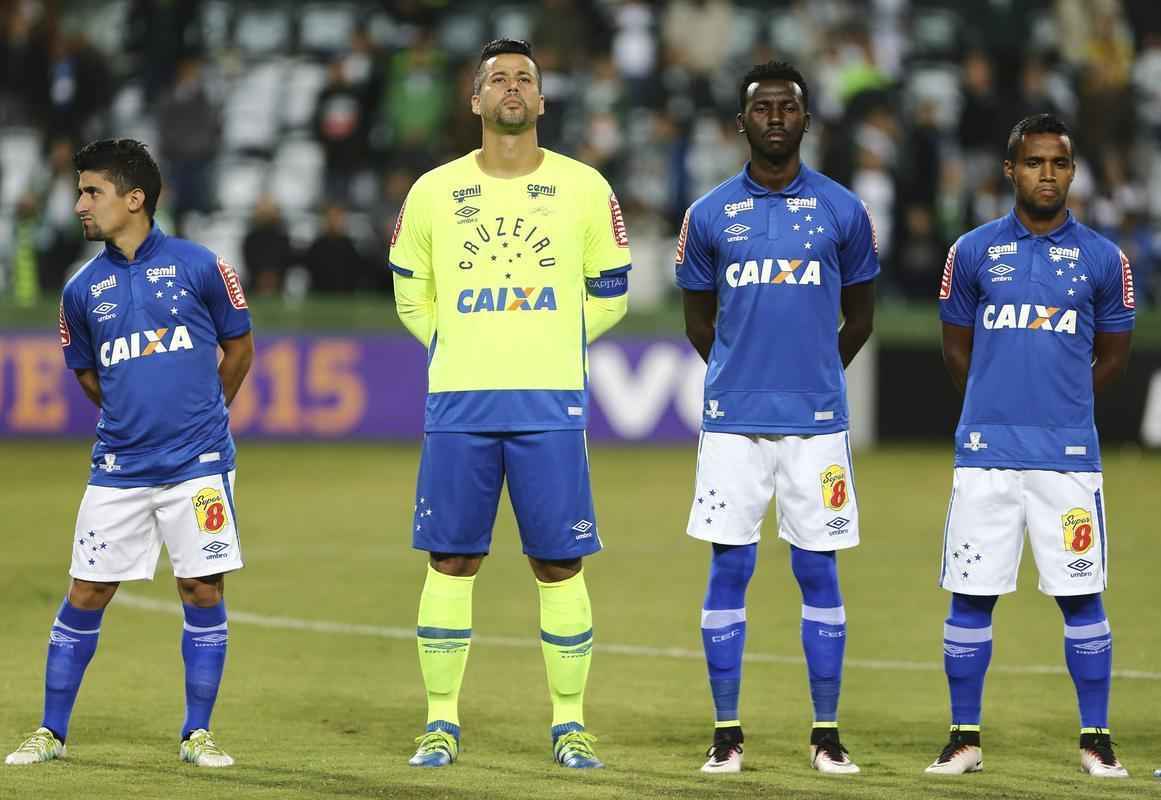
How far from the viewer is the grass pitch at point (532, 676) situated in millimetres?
6715

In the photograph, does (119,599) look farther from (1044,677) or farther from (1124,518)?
(1124,518)

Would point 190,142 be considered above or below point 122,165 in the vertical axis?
above

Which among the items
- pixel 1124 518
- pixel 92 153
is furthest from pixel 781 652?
pixel 1124 518

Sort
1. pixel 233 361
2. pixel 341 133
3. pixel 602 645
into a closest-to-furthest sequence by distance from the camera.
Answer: pixel 233 361
pixel 602 645
pixel 341 133

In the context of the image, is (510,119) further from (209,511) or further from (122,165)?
(209,511)

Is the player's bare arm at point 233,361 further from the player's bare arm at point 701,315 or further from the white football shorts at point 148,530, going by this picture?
the player's bare arm at point 701,315

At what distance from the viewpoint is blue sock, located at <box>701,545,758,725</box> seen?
23.4 ft

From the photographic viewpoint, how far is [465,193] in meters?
7.06

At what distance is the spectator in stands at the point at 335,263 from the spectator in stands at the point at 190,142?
73.4 inches

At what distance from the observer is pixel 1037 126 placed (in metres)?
7.00

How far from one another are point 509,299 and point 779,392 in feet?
3.27

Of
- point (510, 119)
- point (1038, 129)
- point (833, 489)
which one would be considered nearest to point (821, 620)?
point (833, 489)

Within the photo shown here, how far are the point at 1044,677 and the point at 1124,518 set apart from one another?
19.3 feet

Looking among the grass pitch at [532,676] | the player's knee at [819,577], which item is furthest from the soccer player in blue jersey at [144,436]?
the player's knee at [819,577]
